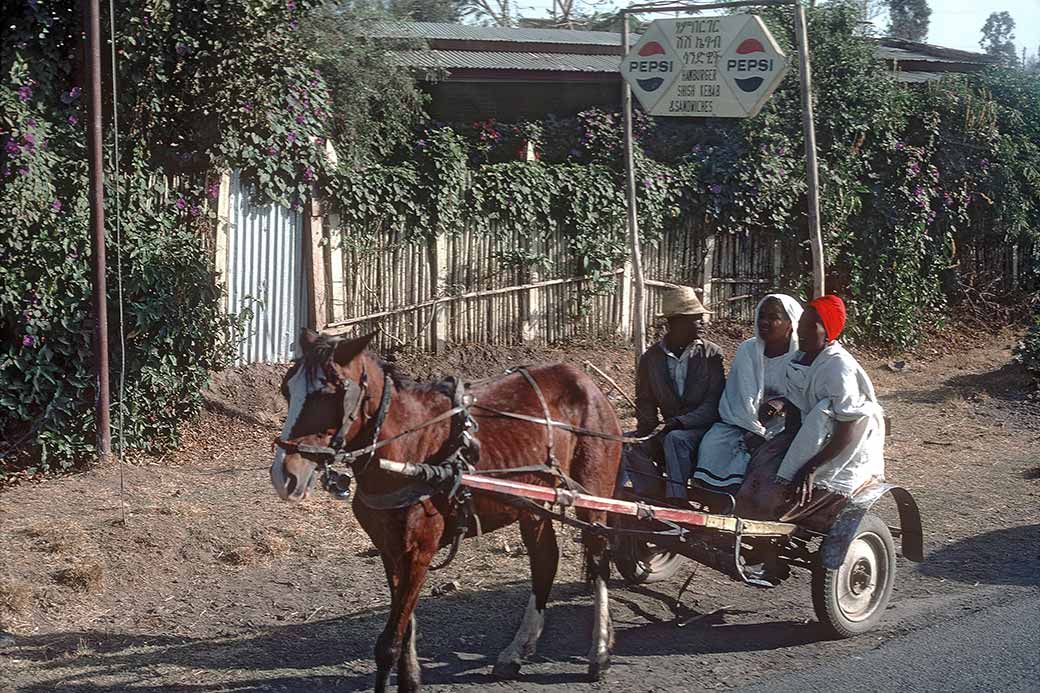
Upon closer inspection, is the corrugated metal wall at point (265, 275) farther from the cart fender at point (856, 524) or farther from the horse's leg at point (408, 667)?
the cart fender at point (856, 524)

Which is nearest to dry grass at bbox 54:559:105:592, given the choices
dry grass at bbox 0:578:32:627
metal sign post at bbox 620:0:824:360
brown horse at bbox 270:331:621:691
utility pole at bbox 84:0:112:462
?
dry grass at bbox 0:578:32:627

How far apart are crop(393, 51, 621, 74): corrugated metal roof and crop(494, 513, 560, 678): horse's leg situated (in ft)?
30.9

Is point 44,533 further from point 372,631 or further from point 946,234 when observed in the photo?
point 946,234

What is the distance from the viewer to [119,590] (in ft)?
23.8

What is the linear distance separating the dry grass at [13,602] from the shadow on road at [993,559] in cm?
594

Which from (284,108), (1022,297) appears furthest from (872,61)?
(284,108)

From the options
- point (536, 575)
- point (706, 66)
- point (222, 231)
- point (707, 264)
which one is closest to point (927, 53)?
point (707, 264)

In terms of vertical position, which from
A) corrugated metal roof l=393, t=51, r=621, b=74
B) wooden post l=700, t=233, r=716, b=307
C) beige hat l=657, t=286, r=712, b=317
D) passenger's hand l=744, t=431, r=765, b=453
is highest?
corrugated metal roof l=393, t=51, r=621, b=74

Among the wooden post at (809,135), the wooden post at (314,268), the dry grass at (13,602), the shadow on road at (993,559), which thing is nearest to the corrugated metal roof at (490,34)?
the wooden post at (314,268)

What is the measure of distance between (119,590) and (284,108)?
534 centimetres

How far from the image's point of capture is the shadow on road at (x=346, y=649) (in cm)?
588

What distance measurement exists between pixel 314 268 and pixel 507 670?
6250 millimetres

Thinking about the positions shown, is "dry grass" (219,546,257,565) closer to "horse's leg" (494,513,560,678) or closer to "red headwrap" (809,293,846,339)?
"horse's leg" (494,513,560,678)

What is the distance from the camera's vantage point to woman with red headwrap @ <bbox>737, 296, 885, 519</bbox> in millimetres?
6625
